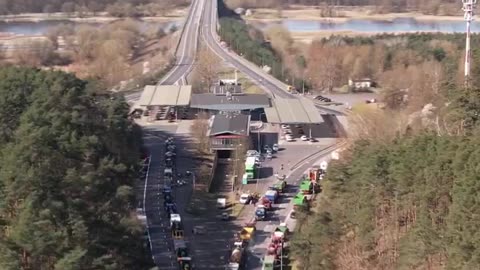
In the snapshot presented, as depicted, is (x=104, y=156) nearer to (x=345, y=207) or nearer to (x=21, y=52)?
(x=345, y=207)

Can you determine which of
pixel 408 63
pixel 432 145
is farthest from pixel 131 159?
pixel 408 63

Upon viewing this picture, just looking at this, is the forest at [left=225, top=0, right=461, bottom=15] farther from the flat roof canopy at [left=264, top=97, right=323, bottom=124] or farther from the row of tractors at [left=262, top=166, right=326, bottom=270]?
the row of tractors at [left=262, top=166, right=326, bottom=270]

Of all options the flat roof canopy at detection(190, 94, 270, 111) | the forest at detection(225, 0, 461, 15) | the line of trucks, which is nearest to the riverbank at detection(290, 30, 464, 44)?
the forest at detection(225, 0, 461, 15)

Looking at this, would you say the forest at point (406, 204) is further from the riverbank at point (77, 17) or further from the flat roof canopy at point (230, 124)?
the riverbank at point (77, 17)

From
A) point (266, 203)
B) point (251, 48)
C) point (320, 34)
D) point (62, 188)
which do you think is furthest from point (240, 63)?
point (62, 188)

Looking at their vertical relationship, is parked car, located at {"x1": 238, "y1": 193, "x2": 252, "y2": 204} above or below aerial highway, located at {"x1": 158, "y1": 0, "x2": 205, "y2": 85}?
below

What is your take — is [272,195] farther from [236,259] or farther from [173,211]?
[236,259]

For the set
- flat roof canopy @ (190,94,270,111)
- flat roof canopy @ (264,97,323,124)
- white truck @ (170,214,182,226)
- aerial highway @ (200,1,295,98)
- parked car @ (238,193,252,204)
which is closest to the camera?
white truck @ (170,214,182,226)
